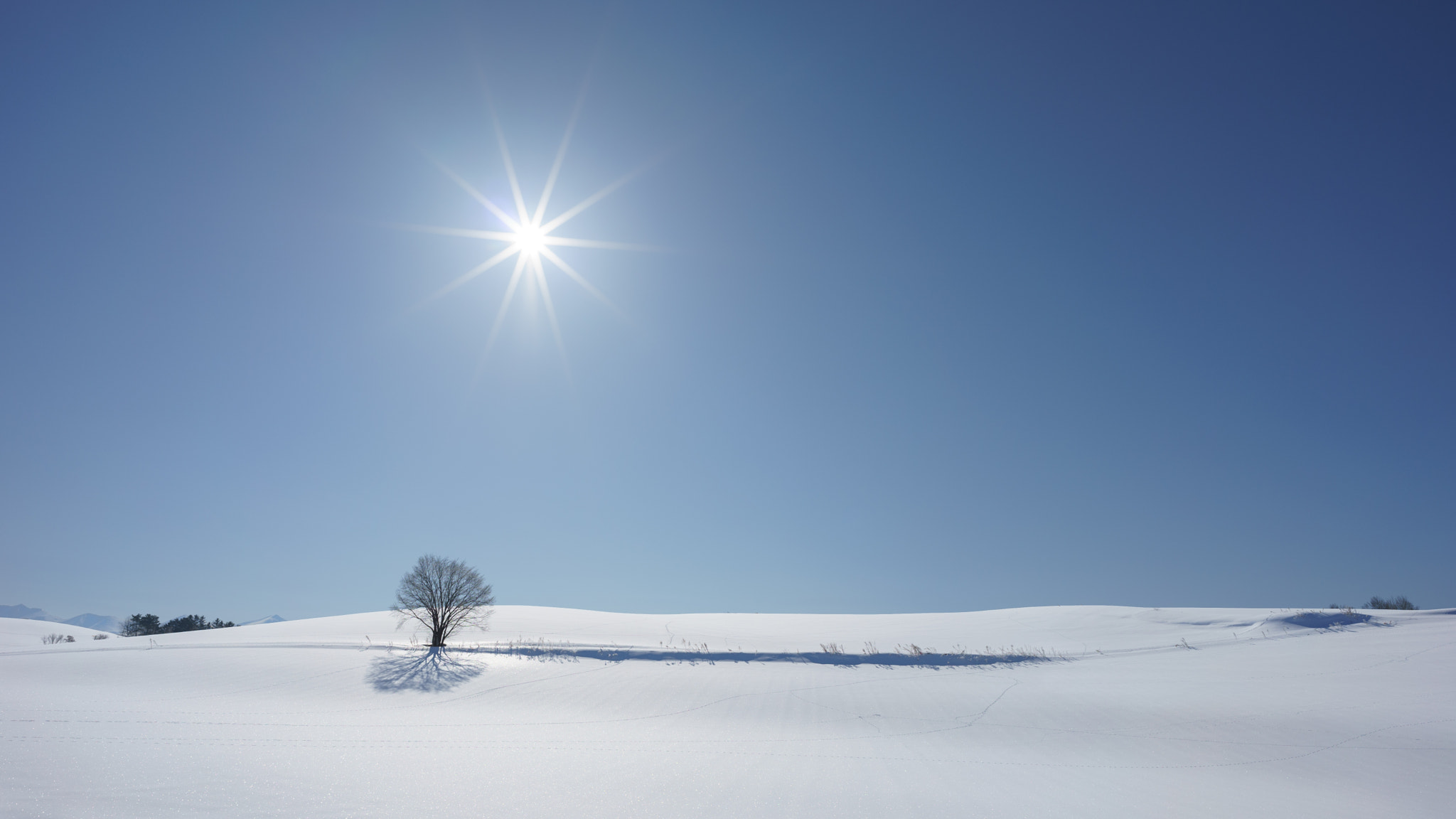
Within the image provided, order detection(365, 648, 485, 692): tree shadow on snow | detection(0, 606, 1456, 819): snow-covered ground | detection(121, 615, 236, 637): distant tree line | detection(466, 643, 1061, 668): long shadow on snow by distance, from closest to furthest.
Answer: detection(0, 606, 1456, 819): snow-covered ground < detection(365, 648, 485, 692): tree shadow on snow < detection(466, 643, 1061, 668): long shadow on snow < detection(121, 615, 236, 637): distant tree line

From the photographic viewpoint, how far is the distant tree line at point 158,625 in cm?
3846

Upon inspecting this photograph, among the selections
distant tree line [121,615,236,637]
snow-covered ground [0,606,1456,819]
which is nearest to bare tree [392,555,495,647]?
snow-covered ground [0,606,1456,819]

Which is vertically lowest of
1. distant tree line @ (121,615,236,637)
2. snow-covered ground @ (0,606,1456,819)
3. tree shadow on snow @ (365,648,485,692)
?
snow-covered ground @ (0,606,1456,819)

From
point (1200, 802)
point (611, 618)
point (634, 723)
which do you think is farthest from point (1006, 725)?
point (611, 618)

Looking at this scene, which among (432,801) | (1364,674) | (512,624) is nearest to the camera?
(432,801)

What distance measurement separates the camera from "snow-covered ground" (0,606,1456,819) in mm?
6344

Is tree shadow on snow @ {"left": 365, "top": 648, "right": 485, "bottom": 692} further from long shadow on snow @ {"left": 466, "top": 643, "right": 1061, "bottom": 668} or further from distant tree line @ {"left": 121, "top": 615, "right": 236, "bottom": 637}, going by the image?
distant tree line @ {"left": 121, "top": 615, "right": 236, "bottom": 637}

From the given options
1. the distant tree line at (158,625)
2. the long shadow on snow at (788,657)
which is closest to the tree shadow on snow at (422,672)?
the long shadow on snow at (788,657)

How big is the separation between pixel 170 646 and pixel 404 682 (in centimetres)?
977

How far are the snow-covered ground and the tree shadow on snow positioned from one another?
3.9 inches

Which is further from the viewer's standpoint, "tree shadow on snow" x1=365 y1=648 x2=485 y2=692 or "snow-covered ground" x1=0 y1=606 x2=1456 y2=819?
"tree shadow on snow" x1=365 y1=648 x2=485 y2=692

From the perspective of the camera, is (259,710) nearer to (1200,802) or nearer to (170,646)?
(170,646)

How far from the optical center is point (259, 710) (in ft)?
35.9

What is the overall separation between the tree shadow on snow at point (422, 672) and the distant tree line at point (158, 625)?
3127 centimetres
